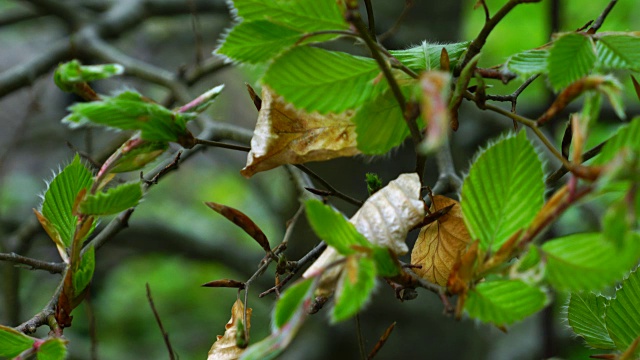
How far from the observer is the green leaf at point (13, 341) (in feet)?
1.36

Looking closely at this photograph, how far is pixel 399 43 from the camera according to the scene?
71.1 inches

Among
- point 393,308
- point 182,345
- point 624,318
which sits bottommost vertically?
point 182,345

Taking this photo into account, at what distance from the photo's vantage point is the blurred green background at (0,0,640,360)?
1.83 meters

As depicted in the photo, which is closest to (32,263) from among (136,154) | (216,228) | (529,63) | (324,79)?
(136,154)

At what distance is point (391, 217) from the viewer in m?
0.38

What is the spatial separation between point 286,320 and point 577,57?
9.0 inches

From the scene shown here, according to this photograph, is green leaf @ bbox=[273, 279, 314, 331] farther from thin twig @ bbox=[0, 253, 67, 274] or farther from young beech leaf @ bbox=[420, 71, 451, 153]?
thin twig @ bbox=[0, 253, 67, 274]

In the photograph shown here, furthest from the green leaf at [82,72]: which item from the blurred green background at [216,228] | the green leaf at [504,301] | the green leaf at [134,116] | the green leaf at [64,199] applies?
the blurred green background at [216,228]

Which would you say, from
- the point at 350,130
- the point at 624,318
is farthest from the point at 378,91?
the point at 624,318

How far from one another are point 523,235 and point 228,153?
311 centimetres

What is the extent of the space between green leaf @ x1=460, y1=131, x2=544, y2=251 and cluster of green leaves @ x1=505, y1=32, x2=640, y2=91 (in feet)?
0.16

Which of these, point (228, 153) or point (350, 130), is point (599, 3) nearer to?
point (228, 153)

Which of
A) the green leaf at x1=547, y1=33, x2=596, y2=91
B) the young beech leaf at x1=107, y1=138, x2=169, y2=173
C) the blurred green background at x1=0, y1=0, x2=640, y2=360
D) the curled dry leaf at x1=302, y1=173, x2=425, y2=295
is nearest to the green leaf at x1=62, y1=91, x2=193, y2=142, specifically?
the young beech leaf at x1=107, y1=138, x2=169, y2=173

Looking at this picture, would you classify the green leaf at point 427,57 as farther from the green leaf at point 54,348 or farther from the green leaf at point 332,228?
the green leaf at point 54,348
